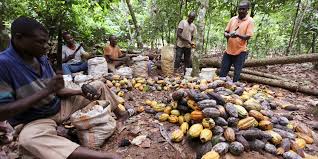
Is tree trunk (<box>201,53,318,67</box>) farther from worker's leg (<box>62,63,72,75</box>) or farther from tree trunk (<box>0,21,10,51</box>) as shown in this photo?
tree trunk (<box>0,21,10,51</box>)

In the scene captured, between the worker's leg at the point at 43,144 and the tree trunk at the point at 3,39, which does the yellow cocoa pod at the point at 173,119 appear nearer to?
the worker's leg at the point at 43,144

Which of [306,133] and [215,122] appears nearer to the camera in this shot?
[215,122]

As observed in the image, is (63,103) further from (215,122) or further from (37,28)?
(215,122)

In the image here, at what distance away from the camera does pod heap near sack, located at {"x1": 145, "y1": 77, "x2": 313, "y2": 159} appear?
115 inches

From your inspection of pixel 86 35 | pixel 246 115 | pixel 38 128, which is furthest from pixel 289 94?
pixel 86 35

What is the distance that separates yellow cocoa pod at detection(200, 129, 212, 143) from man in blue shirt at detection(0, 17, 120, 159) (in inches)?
37.6

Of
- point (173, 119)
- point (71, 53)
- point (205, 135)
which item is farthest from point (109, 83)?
point (205, 135)

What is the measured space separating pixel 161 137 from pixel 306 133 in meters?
1.70

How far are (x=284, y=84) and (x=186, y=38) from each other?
254cm

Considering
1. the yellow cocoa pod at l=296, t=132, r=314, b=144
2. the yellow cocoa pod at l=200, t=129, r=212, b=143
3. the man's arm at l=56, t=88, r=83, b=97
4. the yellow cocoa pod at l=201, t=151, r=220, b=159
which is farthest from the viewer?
the yellow cocoa pod at l=296, t=132, r=314, b=144

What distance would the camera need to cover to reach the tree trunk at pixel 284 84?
19.3 feet

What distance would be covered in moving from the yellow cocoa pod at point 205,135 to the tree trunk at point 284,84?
3801 millimetres

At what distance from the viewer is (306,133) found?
3.44 meters

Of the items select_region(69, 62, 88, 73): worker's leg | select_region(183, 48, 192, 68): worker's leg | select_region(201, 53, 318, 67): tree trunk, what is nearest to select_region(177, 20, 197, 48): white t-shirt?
select_region(183, 48, 192, 68): worker's leg
